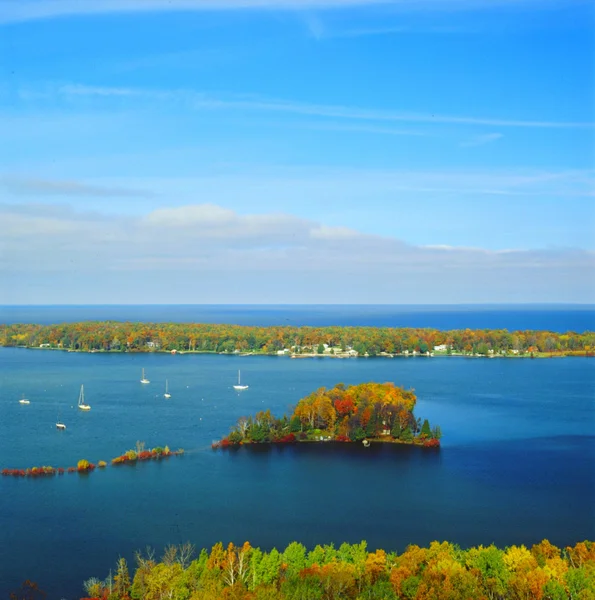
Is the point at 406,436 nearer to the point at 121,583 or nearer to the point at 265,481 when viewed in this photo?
the point at 265,481

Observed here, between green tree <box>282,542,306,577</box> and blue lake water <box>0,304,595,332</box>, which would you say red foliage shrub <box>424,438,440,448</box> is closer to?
green tree <box>282,542,306,577</box>

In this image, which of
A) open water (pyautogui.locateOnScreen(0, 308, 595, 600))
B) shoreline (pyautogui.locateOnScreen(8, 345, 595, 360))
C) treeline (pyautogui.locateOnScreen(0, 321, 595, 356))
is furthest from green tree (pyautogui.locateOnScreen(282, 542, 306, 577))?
treeline (pyautogui.locateOnScreen(0, 321, 595, 356))

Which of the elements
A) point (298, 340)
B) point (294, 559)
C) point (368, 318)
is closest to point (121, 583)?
point (294, 559)

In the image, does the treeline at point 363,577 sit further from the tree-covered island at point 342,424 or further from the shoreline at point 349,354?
the shoreline at point 349,354

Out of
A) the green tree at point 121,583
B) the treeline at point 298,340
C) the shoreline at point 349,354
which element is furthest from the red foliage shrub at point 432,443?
the treeline at point 298,340

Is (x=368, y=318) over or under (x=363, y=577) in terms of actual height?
over

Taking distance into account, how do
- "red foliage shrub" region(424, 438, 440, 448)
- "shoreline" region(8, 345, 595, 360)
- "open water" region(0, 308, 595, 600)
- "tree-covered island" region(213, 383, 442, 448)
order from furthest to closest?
"shoreline" region(8, 345, 595, 360), "tree-covered island" region(213, 383, 442, 448), "red foliage shrub" region(424, 438, 440, 448), "open water" region(0, 308, 595, 600)

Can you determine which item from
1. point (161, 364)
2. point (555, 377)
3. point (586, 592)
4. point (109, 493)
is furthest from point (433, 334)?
point (586, 592)
